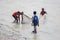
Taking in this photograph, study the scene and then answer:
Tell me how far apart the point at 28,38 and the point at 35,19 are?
→ 1.16 m

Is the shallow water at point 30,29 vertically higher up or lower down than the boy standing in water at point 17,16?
lower down

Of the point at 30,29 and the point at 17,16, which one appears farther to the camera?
the point at 17,16

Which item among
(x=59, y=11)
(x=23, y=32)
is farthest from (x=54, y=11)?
(x=23, y=32)

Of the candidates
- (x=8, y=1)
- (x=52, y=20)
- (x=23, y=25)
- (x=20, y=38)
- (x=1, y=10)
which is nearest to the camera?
(x=20, y=38)

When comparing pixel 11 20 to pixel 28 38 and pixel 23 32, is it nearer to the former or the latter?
pixel 23 32

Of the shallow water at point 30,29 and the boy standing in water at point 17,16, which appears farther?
the boy standing in water at point 17,16

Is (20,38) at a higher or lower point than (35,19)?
lower

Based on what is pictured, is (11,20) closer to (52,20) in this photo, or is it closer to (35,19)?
(52,20)

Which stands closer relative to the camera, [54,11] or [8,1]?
[54,11]

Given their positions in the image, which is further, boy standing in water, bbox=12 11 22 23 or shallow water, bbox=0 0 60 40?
boy standing in water, bbox=12 11 22 23

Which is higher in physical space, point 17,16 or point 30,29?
point 17,16

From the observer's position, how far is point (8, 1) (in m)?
30.2

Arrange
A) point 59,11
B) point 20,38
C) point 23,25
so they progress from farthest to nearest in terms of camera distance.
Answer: point 59,11 < point 23,25 < point 20,38

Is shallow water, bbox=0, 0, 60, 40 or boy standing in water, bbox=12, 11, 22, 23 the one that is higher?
boy standing in water, bbox=12, 11, 22, 23
